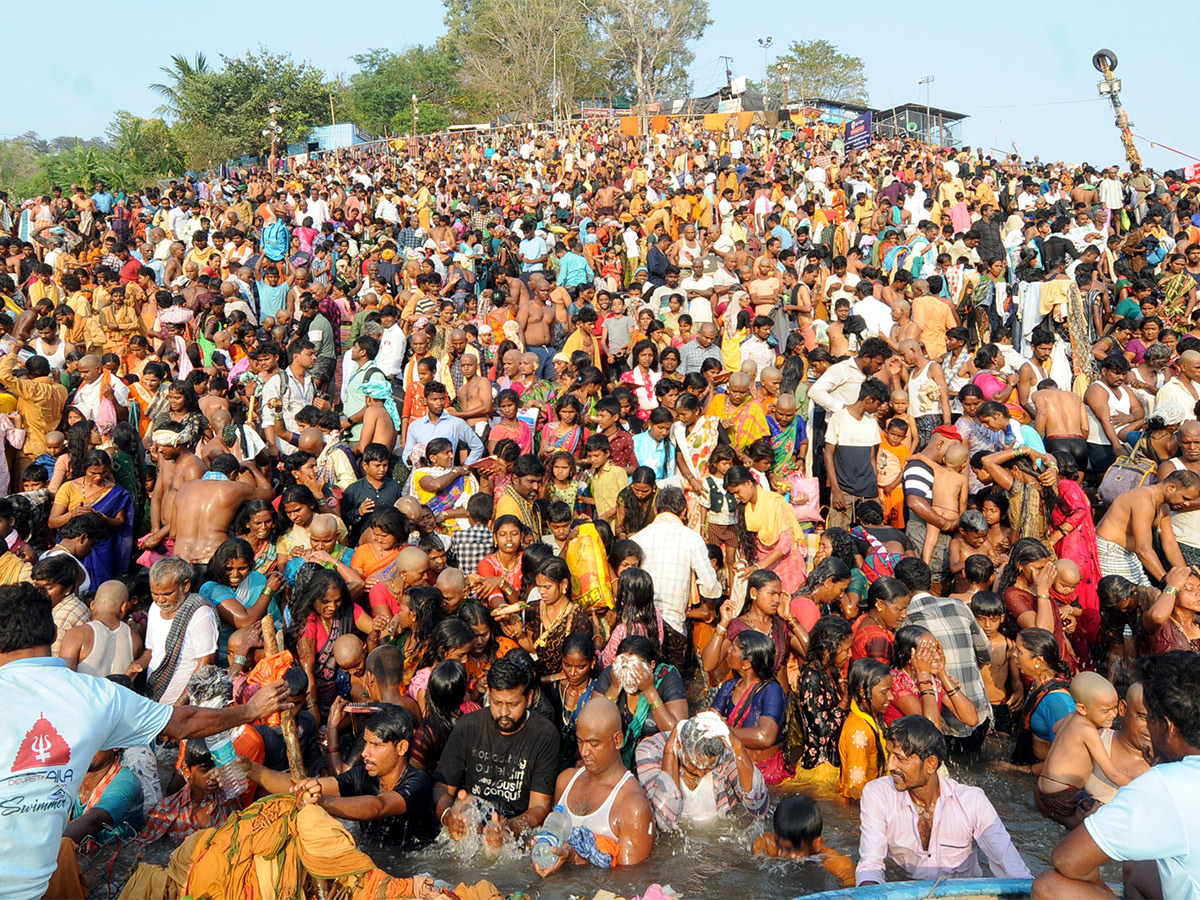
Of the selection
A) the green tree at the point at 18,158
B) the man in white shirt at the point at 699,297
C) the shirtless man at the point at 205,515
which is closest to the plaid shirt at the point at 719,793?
the shirtless man at the point at 205,515

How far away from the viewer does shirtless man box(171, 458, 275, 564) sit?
21.9 feet

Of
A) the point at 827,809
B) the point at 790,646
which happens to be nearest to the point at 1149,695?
the point at 827,809

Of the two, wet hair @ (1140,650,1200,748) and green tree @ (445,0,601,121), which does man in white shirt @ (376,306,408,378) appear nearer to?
wet hair @ (1140,650,1200,748)

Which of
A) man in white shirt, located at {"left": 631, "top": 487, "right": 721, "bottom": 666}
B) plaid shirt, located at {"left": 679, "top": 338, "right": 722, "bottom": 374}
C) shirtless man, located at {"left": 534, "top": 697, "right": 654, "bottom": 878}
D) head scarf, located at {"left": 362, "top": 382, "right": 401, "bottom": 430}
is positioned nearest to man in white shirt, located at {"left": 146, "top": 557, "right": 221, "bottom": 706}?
shirtless man, located at {"left": 534, "top": 697, "right": 654, "bottom": 878}

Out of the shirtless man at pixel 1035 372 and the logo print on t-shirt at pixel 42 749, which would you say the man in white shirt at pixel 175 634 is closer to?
the logo print on t-shirt at pixel 42 749

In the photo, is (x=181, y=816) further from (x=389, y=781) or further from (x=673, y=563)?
(x=673, y=563)

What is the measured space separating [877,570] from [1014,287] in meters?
7.81

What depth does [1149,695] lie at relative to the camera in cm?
273

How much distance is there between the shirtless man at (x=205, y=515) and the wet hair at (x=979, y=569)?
16.3 ft

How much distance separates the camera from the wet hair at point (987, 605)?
5676 mm

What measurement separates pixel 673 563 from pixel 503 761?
206 centimetres

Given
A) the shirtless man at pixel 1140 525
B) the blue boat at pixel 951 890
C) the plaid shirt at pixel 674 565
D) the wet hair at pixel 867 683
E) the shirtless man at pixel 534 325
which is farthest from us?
the shirtless man at pixel 534 325

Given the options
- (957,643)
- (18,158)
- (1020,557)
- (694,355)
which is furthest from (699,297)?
(18,158)

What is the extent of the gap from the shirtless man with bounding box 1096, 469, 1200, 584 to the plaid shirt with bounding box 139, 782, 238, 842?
5.87 metres
